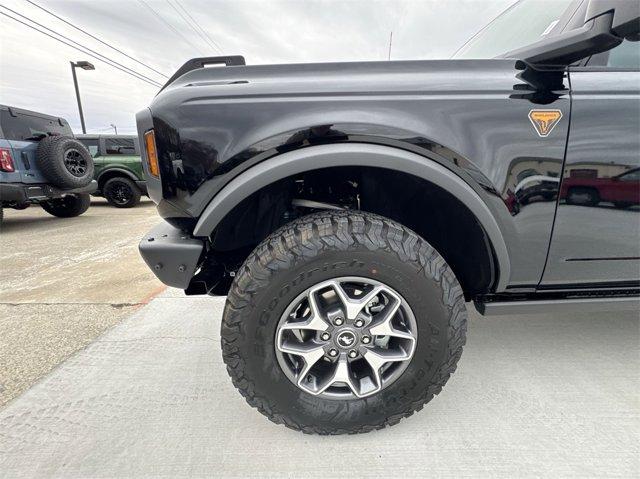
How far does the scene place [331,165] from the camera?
1.33 meters

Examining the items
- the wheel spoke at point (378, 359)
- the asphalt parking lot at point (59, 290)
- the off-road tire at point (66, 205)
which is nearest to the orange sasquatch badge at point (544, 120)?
the wheel spoke at point (378, 359)

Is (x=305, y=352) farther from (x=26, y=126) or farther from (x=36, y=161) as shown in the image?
(x=26, y=126)

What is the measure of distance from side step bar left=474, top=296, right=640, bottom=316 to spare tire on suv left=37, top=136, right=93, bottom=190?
23.1 feet

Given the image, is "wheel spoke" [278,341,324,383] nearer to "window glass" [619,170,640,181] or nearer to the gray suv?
"window glass" [619,170,640,181]

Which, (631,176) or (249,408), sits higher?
(631,176)

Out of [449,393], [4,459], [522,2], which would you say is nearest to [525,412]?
[449,393]

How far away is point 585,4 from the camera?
60.2 inches

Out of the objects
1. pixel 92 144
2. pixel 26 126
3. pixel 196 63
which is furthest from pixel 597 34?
pixel 92 144

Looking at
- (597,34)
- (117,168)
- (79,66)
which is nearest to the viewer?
(597,34)

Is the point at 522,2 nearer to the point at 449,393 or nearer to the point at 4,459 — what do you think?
the point at 449,393

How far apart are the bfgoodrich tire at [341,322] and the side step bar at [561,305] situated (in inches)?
10.4

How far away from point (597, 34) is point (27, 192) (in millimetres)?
7436

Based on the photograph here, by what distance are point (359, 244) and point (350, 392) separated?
69 centimetres

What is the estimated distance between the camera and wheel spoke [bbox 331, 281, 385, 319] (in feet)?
4.50
